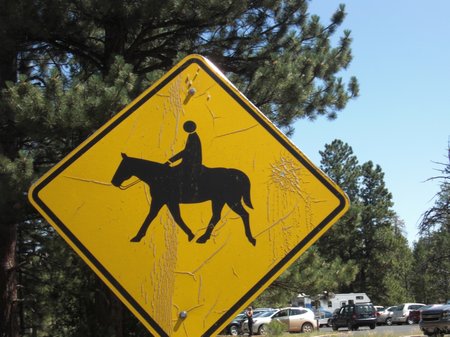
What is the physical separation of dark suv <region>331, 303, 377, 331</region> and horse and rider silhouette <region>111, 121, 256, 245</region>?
3498 centimetres

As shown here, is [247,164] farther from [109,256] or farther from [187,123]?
[109,256]

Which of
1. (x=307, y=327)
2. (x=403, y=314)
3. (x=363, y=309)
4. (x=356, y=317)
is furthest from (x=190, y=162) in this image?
(x=403, y=314)

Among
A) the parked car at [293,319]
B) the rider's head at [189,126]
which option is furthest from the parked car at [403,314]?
the rider's head at [189,126]

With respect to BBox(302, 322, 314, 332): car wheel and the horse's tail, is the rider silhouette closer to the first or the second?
the horse's tail

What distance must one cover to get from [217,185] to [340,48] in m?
9.13

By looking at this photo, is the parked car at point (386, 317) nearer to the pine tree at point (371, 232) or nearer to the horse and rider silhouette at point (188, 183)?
the pine tree at point (371, 232)

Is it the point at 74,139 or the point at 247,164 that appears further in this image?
the point at 74,139

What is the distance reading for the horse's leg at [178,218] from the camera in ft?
7.72

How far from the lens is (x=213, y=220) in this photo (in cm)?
238

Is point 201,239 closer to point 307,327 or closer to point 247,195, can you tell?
point 247,195

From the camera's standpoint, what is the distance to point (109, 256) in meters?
2.37

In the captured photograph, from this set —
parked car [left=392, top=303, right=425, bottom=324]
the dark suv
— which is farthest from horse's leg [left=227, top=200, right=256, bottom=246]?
parked car [left=392, top=303, right=425, bottom=324]

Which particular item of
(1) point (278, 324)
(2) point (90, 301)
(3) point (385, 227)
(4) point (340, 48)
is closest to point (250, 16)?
(4) point (340, 48)

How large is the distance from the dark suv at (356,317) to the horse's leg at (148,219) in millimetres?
35060
